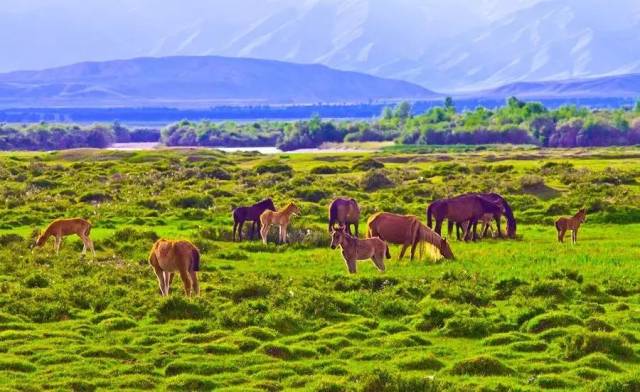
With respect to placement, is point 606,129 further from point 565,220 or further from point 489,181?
point 565,220

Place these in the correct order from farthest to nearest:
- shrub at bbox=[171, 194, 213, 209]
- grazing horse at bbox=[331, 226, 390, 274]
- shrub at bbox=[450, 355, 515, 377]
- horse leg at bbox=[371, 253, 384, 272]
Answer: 1. shrub at bbox=[171, 194, 213, 209]
2. horse leg at bbox=[371, 253, 384, 272]
3. grazing horse at bbox=[331, 226, 390, 274]
4. shrub at bbox=[450, 355, 515, 377]

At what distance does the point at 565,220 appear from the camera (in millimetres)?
37500

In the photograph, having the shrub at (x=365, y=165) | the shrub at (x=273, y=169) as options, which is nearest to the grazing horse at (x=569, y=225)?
the shrub at (x=273, y=169)

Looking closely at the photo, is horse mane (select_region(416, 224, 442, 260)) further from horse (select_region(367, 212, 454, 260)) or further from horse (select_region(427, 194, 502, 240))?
horse (select_region(427, 194, 502, 240))

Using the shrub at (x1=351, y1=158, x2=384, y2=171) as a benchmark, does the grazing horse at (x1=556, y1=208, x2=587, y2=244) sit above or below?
below

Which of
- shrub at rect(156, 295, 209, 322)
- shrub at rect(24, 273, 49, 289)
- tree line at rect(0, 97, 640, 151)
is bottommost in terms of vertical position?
shrub at rect(156, 295, 209, 322)

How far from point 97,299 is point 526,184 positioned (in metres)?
35.9

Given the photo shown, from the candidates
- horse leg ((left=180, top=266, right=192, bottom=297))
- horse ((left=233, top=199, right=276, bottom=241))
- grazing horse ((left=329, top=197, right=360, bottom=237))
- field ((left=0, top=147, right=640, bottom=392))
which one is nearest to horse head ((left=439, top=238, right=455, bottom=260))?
field ((left=0, top=147, right=640, bottom=392))

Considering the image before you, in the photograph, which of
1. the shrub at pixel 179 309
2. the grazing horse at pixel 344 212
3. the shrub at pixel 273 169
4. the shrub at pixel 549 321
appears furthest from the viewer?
the shrub at pixel 273 169

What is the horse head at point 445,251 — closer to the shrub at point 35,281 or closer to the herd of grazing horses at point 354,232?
the herd of grazing horses at point 354,232

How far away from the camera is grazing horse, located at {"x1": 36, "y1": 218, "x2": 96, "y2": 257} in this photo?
3375cm

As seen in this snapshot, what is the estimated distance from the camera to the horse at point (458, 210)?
1479 inches

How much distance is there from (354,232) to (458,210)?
13.3 ft

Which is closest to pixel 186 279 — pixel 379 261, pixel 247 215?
pixel 379 261
